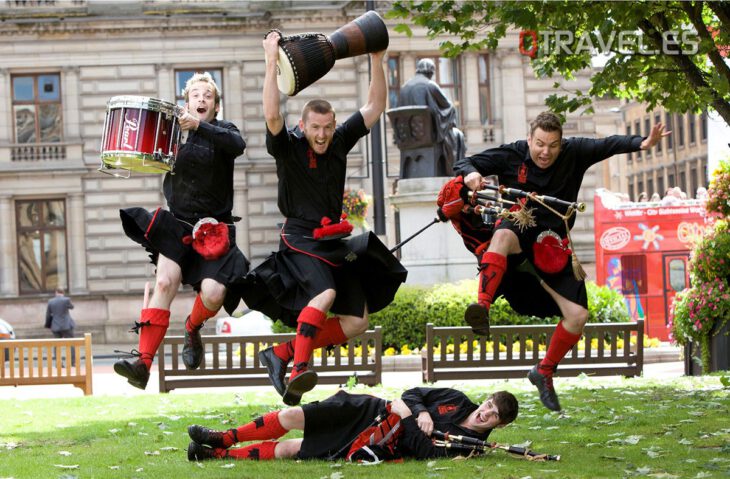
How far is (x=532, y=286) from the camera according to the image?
1049cm

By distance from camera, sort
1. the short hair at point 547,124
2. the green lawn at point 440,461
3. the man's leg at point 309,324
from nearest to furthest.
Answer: the green lawn at point 440,461 → the man's leg at point 309,324 → the short hair at point 547,124

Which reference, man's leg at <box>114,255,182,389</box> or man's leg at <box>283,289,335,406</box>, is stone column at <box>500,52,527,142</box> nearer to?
man's leg at <box>114,255,182,389</box>

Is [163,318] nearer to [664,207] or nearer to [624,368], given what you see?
[624,368]

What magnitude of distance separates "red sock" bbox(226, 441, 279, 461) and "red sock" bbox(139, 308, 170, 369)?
0.98 meters

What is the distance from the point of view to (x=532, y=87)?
43.8m

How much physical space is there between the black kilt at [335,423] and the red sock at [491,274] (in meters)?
1.23

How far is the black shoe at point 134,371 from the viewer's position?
9.62 metres

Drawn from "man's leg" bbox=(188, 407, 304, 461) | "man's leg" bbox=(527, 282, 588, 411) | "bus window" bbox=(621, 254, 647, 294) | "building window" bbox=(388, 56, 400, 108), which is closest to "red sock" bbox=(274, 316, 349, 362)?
"man's leg" bbox=(188, 407, 304, 461)

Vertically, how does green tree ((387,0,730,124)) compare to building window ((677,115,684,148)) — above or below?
below

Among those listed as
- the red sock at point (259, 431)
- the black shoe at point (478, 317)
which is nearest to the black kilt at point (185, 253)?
the red sock at point (259, 431)

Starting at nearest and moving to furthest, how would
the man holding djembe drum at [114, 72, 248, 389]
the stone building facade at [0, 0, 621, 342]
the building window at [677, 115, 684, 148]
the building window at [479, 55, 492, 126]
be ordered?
the man holding djembe drum at [114, 72, 248, 389]
the stone building facade at [0, 0, 621, 342]
the building window at [479, 55, 492, 126]
the building window at [677, 115, 684, 148]

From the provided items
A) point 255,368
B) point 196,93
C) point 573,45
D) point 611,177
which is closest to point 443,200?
point 196,93

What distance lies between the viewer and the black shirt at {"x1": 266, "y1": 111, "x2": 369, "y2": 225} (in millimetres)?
9781

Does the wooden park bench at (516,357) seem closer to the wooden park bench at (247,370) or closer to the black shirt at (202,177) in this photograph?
the wooden park bench at (247,370)
